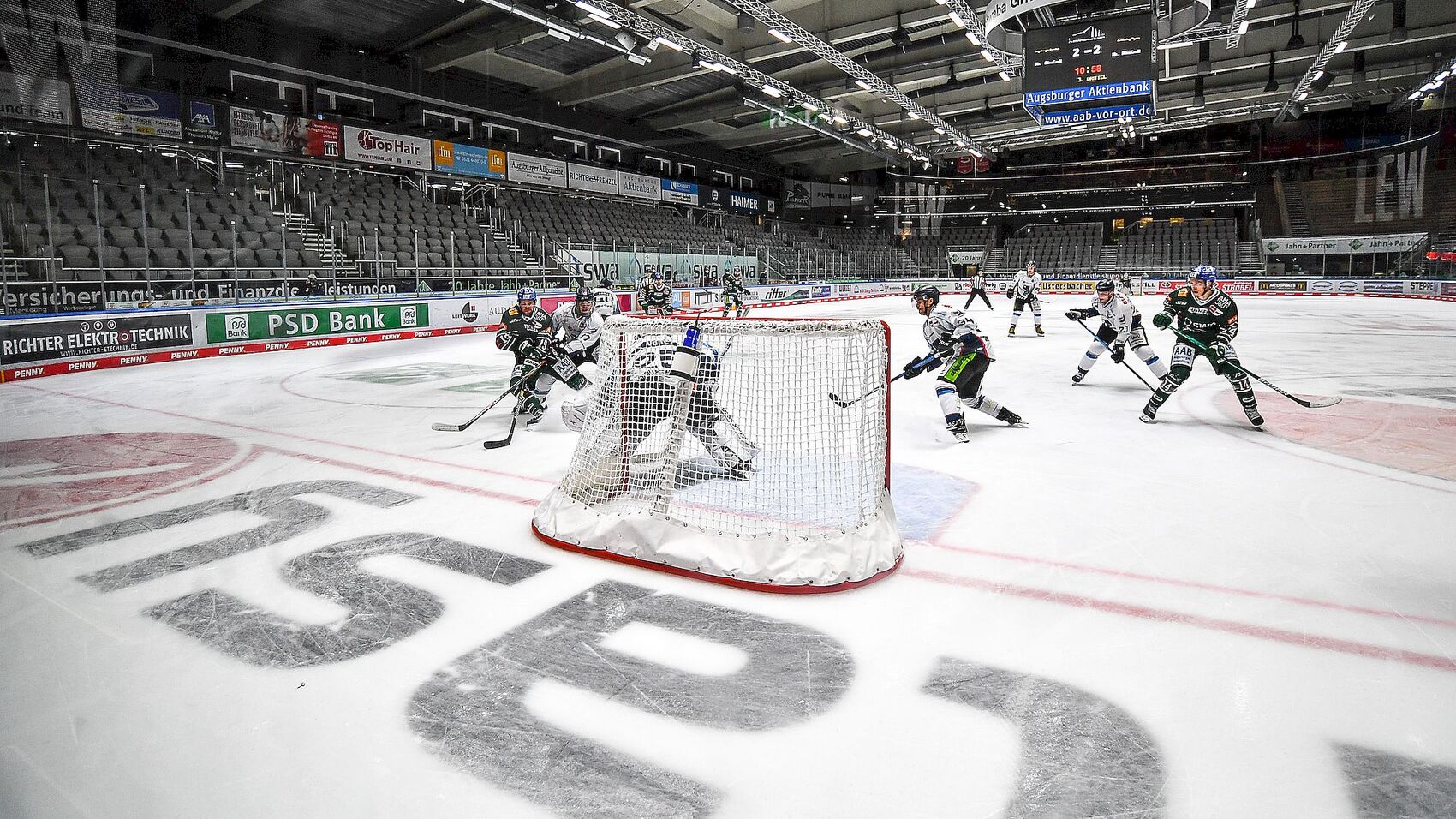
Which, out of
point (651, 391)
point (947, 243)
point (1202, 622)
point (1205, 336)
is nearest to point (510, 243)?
point (1205, 336)

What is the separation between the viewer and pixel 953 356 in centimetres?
631

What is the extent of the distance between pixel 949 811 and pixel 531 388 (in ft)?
17.9

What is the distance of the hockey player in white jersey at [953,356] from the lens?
616cm

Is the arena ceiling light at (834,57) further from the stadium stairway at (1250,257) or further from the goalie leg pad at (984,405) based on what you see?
the stadium stairway at (1250,257)

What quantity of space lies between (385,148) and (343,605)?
69.6 feet

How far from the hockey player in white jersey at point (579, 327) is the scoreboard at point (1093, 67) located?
1001 centimetres

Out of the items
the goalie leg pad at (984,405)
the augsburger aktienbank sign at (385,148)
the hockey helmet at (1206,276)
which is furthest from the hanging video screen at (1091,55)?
the augsburger aktienbank sign at (385,148)

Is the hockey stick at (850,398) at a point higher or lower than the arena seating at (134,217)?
lower

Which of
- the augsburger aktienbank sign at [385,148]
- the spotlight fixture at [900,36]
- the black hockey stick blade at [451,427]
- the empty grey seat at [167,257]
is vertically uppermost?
the spotlight fixture at [900,36]

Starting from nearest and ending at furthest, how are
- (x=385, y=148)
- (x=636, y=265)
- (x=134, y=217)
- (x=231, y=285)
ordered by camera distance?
(x=134, y=217), (x=231, y=285), (x=385, y=148), (x=636, y=265)

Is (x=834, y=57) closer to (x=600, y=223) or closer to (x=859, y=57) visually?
(x=859, y=57)

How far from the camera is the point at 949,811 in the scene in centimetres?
185

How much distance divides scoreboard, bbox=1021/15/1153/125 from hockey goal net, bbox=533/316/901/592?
11227 mm

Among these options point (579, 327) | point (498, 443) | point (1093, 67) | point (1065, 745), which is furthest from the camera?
point (1093, 67)
